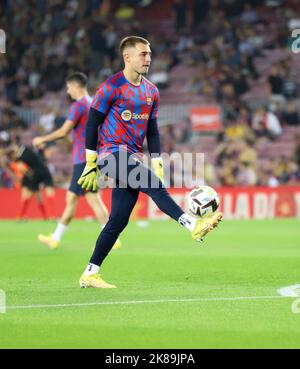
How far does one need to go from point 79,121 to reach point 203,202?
5.69 meters

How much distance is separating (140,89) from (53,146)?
73.3 feet

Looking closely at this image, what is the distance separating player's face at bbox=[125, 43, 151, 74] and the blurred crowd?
60.4ft

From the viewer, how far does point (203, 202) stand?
1004 cm

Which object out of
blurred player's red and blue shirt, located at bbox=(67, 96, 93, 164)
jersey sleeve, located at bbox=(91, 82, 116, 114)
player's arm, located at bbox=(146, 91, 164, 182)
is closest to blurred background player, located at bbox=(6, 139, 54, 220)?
blurred player's red and blue shirt, located at bbox=(67, 96, 93, 164)

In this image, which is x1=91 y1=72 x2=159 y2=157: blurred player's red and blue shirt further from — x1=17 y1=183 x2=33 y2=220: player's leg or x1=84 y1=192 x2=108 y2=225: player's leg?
x1=17 y1=183 x2=33 y2=220: player's leg

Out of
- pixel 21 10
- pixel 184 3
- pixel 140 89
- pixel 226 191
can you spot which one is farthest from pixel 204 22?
pixel 140 89

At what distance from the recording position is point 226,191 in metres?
27.6

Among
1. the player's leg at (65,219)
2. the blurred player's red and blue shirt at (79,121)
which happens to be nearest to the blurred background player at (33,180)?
the player's leg at (65,219)

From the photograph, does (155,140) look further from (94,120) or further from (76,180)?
(76,180)

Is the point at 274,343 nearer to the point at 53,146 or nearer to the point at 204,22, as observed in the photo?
the point at 53,146

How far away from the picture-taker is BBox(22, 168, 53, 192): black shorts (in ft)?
85.0

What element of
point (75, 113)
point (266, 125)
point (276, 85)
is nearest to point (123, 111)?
point (75, 113)

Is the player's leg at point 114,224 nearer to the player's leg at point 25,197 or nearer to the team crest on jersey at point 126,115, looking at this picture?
the team crest on jersey at point 126,115

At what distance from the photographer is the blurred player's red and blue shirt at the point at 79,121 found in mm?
15250
